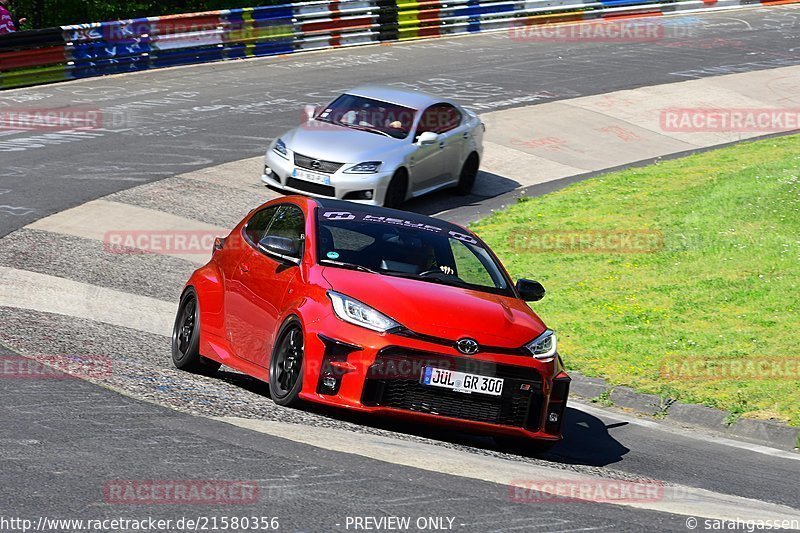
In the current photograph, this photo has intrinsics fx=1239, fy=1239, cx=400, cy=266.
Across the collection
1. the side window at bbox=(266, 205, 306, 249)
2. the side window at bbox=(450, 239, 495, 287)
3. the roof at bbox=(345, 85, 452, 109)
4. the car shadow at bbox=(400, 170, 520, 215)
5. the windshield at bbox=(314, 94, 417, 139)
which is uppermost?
the side window at bbox=(266, 205, 306, 249)

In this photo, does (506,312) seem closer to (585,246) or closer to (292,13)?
(585,246)

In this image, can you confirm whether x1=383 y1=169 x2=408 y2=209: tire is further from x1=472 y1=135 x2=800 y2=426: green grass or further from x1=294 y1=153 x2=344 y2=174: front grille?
x1=472 y1=135 x2=800 y2=426: green grass

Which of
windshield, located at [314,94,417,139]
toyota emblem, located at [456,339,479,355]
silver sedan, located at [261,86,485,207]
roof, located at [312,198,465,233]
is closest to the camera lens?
toyota emblem, located at [456,339,479,355]

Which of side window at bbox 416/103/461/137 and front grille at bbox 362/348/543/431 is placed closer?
front grille at bbox 362/348/543/431

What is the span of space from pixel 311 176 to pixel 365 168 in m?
0.78

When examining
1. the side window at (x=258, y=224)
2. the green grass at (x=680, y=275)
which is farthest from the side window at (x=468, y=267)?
the green grass at (x=680, y=275)

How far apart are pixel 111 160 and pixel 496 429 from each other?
503 inches

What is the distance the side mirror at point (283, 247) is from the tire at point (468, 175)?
11262 mm

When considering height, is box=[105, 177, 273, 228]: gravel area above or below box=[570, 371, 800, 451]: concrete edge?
above

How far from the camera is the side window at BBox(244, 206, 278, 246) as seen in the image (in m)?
10.0

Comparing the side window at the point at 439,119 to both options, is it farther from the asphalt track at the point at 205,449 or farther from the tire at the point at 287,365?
the tire at the point at 287,365

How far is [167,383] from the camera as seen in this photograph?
8875mm

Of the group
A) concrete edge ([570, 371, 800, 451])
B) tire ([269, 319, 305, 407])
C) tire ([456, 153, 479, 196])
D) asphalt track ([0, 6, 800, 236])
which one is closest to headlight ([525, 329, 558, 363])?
tire ([269, 319, 305, 407])

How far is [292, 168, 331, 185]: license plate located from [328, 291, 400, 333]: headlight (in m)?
9.25
